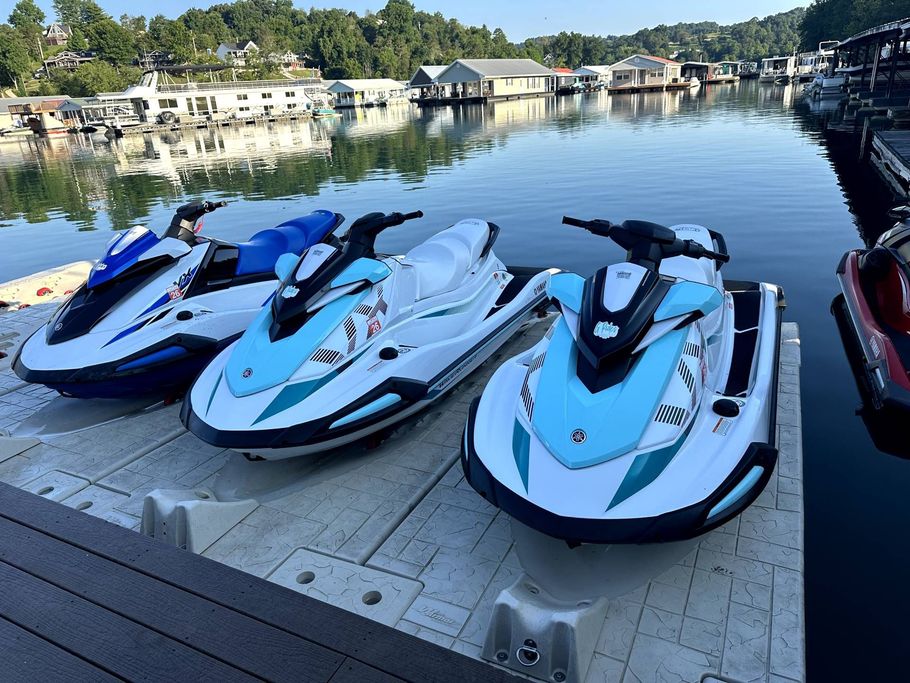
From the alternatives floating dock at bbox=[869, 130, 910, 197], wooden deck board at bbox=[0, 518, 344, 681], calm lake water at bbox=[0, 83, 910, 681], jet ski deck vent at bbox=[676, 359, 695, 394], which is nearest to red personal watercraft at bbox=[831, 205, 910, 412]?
calm lake water at bbox=[0, 83, 910, 681]

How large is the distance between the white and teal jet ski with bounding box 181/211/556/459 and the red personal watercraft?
310 cm

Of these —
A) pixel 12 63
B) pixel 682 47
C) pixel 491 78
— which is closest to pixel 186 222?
pixel 491 78

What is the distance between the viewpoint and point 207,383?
4.22m

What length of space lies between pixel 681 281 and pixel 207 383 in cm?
319

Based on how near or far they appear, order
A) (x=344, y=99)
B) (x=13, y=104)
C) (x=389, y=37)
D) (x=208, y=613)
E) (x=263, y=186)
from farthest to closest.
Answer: (x=389, y=37) → (x=344, y=99) → (x=13, y=104) → (x=263, y=186) → (x=208, y=613)

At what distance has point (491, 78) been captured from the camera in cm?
6812

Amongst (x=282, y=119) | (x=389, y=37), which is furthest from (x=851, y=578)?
(x=389, y=37)

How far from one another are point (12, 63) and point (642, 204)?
8183 centimetres

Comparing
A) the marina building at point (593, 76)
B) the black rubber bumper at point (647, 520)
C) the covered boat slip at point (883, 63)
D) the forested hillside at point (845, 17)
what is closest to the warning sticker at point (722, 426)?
the black rubber bumper at point (647, 520)

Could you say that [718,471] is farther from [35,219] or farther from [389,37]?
[389,37]

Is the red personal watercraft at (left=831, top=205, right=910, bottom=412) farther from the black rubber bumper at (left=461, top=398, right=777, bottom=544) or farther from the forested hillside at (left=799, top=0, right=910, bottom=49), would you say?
the forested hillside at (left=799, top=0, right=910, bottom=49)

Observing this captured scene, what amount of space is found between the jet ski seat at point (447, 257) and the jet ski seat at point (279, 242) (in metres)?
1.11

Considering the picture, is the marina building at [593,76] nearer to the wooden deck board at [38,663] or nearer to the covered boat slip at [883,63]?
the covered boat slip at [883,63]

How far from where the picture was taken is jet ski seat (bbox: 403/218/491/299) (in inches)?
208
